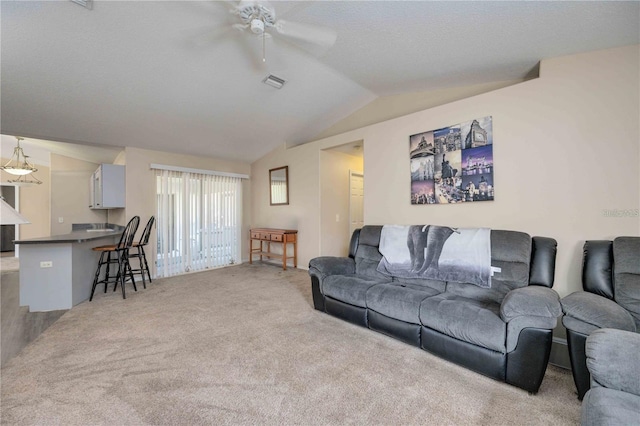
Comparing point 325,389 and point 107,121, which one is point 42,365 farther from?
point 107,121

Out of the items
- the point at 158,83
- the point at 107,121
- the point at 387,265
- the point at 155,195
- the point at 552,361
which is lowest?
the point at 552,361

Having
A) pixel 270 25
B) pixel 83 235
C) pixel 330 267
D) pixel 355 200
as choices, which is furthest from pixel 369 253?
pixel 83 235

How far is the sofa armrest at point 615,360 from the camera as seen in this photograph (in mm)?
1087

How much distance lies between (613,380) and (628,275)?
3.81ft

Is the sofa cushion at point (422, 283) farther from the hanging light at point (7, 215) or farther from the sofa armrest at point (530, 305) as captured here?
the hanging light at point (7, 215)

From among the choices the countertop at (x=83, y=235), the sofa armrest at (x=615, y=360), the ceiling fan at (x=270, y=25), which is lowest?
the sofa armrest at (x=615, y=360)

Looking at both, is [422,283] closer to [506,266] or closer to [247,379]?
[506,266]

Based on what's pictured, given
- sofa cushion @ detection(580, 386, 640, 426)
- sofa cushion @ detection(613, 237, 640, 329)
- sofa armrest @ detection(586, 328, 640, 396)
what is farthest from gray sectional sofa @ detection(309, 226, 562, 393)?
sofa cushion @ detection(580, 386, 640, 426)

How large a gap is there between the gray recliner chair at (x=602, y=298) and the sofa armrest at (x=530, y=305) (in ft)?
0.24

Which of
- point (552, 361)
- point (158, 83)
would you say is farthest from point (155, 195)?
point (552, 361)

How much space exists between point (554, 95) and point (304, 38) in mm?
2446

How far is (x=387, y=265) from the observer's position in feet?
9.62

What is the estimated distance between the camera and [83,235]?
3852mm

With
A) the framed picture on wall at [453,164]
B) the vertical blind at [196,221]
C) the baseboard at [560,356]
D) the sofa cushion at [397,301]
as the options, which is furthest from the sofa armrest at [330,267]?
the vertical blind at [196,221]
